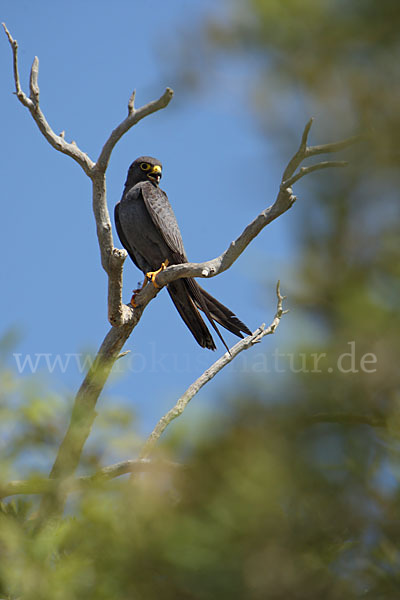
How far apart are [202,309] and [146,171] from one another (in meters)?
2.31

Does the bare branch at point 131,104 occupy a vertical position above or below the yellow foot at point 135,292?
above

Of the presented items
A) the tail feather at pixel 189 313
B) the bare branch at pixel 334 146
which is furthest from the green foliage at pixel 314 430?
the tail feather at pixel 189 313

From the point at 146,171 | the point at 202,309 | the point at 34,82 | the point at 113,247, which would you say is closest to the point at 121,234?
the point at 146,171

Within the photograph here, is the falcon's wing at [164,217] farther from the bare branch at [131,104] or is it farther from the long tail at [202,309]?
the bare branch at [131,104]

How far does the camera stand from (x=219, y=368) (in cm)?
545

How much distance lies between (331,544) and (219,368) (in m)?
4.46

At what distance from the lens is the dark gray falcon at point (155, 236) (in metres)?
5.79

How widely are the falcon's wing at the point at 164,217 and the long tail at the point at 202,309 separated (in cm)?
43

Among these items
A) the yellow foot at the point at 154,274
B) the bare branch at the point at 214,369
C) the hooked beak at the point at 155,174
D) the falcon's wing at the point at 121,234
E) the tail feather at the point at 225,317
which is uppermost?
the hooked beak at the point at 155,174

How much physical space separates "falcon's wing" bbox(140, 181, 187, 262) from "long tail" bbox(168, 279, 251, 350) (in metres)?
0.43

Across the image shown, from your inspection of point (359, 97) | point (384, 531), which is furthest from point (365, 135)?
point (384, 531)

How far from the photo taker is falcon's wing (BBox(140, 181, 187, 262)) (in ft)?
20.1

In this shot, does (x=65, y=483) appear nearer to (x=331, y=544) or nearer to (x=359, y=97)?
(x=331, y=544)

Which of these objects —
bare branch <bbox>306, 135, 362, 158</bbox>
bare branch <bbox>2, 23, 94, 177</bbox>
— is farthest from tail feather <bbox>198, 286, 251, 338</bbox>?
bare branch <bbox>306, 135, 362, 158</bbox>
